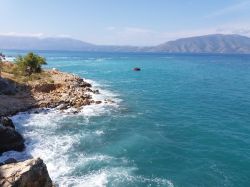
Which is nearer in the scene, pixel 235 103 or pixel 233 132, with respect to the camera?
pixel 233 132

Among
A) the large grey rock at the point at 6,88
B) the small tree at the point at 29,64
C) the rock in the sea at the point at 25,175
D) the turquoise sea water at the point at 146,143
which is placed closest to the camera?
the rock in the sea at the point at 25,175

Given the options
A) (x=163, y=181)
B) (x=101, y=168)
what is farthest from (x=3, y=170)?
(x=163, y=181)

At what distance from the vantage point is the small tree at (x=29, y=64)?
91.9m

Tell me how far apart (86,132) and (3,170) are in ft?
76.9

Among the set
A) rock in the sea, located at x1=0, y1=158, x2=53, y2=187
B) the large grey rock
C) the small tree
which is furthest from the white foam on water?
the small tree

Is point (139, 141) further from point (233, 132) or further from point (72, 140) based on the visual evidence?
point (233, 132)

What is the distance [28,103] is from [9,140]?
23088 mm

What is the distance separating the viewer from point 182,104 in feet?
240

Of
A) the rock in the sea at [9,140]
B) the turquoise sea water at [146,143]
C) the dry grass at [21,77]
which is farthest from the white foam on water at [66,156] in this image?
the dry grass at [21,77]

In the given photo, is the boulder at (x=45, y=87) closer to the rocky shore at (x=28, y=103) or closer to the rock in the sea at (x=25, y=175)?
the rocky shore at (x=28, y=103)

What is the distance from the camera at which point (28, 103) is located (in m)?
65.4

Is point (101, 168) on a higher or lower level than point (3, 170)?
lower

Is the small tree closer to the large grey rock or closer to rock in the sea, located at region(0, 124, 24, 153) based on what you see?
the large grey rock

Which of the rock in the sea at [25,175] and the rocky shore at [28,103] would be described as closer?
the rock in the sea at [25,175]
